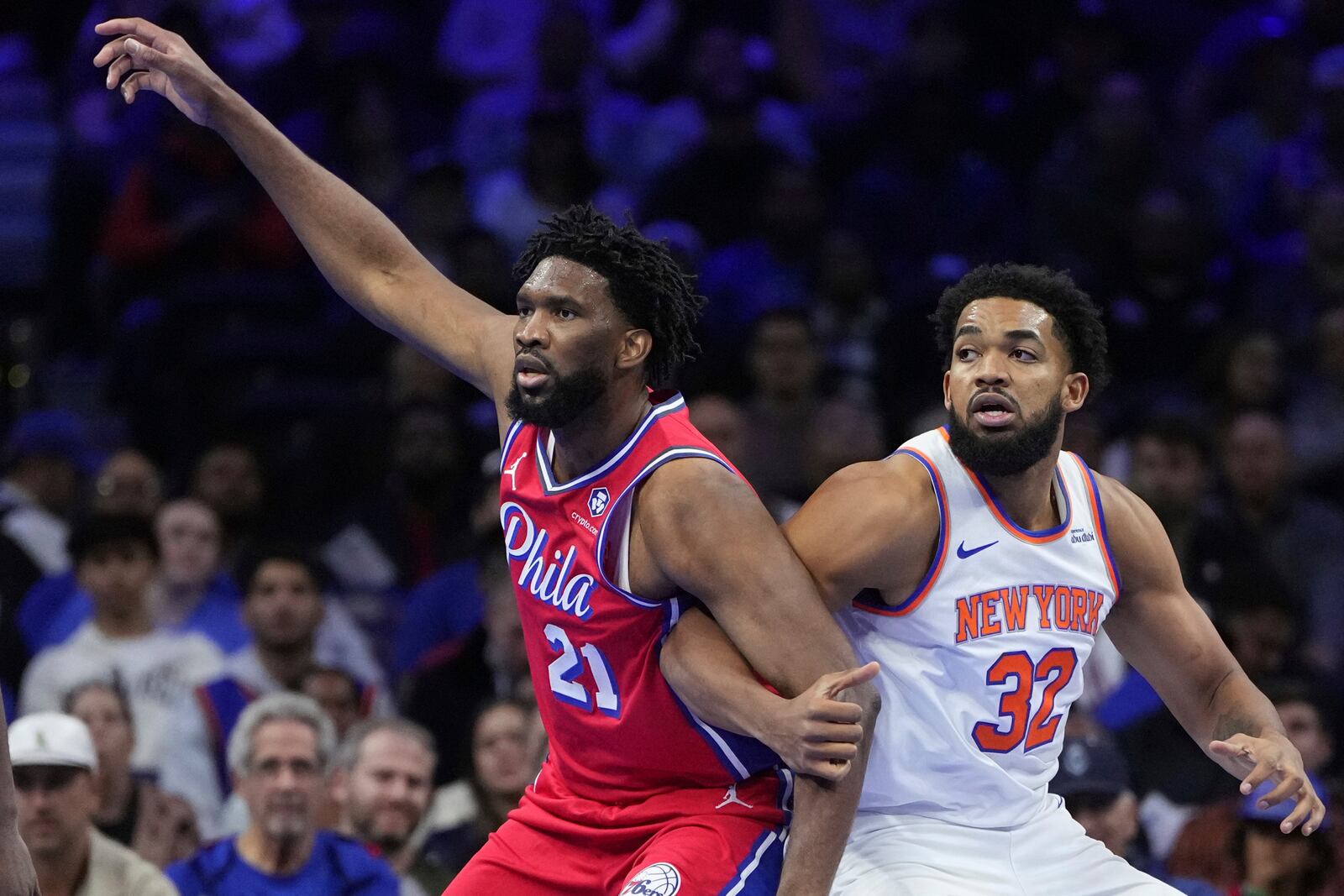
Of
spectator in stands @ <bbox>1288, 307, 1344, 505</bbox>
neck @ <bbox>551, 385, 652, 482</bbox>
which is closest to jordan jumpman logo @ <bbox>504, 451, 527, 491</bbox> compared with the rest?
neck @ <bbox>551, 385, 652, 482</bbox>

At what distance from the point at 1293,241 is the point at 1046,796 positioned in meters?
6.37

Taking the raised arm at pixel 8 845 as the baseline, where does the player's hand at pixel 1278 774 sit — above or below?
above

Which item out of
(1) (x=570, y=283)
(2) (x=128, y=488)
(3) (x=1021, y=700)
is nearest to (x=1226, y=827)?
(3) (x=1021, y=700)

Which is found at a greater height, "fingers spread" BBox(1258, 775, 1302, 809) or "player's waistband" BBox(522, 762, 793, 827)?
"fingers spread" BBox(1258, 775, 1302, 809)

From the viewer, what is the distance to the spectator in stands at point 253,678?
734 centimetres

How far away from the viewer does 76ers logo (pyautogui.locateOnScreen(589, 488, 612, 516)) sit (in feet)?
14.2

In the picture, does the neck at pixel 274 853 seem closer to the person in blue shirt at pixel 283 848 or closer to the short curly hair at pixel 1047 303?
the person in blue shirt at pixel 283 848

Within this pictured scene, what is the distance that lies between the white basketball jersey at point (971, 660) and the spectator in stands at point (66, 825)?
8.80ft

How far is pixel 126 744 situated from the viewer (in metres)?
6.93

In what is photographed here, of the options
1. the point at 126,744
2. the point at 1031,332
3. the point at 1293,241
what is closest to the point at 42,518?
the point at 126,744

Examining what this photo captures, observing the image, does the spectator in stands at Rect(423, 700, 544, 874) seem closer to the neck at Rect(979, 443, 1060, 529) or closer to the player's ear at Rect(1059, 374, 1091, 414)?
the neck at Rect(979, 443, 1060, 529)

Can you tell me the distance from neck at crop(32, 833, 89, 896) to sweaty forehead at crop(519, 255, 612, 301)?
2.79 m

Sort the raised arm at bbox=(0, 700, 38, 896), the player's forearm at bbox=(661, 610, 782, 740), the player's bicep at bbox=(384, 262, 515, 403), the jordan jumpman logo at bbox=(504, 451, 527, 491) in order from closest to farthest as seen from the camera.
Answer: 1. the raised arm at bbox=(0, 700, 38, 896)
2. the player's forearm at bbox=(661, 610, 782, 740)
3. the jordan jumpman logo at bbox=(504, 451, 527, 491)
4. the player's bicep at bbox=(384, 262, 515, 403)

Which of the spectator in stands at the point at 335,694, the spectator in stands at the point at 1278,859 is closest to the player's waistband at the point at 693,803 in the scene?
the spectator in stands at the point at 1278,859
